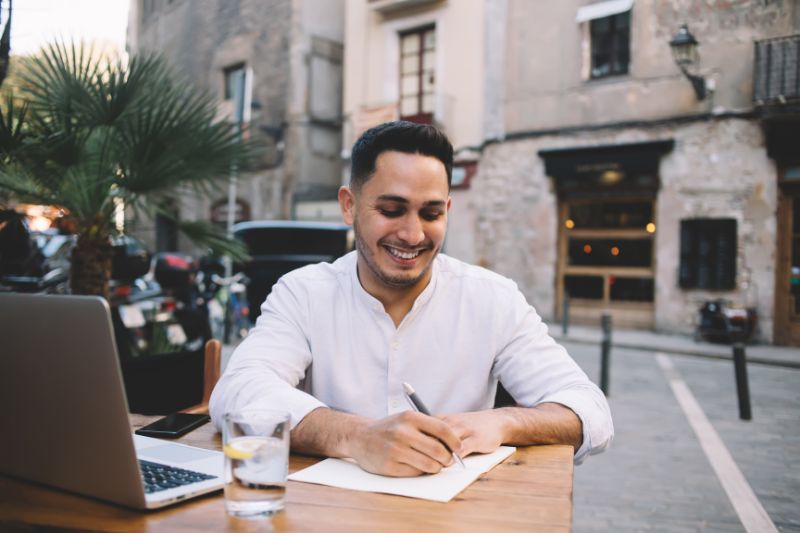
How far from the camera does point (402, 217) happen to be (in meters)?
1.97

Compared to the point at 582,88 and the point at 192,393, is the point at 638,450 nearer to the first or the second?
the point at 192,393

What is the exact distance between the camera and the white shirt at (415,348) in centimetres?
195

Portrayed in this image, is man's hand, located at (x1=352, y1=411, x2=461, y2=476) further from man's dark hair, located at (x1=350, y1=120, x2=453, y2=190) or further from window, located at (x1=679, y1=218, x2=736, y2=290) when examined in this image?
window, located at (x1=679, y1=218, x2=736, y2=290)

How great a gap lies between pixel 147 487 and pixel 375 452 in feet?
1.41

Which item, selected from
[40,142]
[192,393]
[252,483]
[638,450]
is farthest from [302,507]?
[638,450]

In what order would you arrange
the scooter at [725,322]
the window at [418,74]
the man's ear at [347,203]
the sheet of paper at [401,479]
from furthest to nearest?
the window at [418,74] → the scooter at [725,322] → the man's ear at [347,203] → the sheet of paper at [401,479]

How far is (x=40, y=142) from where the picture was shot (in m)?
3.65

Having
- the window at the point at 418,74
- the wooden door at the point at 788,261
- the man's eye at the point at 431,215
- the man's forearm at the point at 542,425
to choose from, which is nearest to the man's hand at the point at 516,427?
the man's forearm at the point at 542,425

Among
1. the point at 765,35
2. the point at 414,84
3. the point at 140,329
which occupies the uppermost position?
the point at 414,84

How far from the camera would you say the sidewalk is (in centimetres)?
966

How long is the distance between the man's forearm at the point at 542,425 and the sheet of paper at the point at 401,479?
130mm

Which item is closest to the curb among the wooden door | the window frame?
the wooden door

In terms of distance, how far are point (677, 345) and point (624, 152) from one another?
4069 millimetres

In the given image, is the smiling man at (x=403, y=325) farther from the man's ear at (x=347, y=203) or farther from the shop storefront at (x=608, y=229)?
the shop storefront at (x=608, y=229)
